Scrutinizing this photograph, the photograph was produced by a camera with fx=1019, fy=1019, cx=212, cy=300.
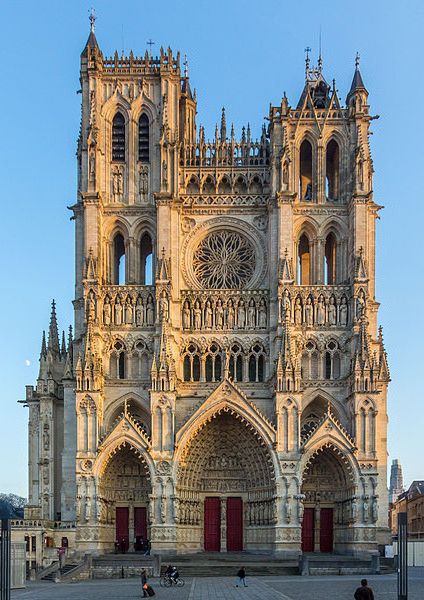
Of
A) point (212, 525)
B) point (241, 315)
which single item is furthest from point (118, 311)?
point (212, 525)

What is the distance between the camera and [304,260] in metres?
64.4

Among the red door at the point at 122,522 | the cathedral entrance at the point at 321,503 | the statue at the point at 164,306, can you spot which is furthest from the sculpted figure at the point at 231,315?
the red door at the point at 122,522

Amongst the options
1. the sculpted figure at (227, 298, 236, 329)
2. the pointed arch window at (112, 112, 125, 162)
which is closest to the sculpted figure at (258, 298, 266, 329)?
the sculpted figure at (227, 298, 236, 329)

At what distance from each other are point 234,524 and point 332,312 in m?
13.6

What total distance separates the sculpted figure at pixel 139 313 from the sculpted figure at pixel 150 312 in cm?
35

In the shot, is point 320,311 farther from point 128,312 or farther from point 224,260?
point 128,312

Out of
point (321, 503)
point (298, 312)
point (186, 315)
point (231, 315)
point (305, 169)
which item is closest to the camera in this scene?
point (298, 312)

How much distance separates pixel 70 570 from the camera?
166 feet

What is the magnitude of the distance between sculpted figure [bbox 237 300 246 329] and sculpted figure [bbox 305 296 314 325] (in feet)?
12.0

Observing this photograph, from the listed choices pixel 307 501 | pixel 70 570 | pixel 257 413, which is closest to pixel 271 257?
pixel 257 413

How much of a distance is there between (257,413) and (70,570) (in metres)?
13.4

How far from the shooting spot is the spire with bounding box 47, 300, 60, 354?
62781 mm

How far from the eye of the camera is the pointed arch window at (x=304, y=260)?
2484 inches

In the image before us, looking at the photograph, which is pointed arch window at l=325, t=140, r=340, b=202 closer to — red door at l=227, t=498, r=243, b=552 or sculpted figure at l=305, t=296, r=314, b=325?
sculpted figure at l=305, t=296, r=314, b=325
